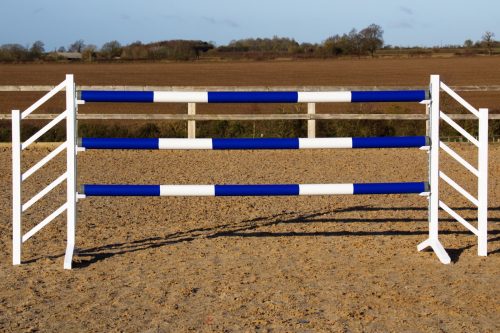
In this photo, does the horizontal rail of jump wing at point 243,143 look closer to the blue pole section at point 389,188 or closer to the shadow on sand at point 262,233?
the blue pole section at point 389,188

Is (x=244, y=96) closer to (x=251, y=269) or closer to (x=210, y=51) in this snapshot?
(x=251, y=269)

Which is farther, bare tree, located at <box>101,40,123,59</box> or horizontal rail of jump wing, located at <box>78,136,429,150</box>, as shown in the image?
bare tree, located at <box>101,40,123,59</box>

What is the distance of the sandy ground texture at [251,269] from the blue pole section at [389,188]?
1.63 ft

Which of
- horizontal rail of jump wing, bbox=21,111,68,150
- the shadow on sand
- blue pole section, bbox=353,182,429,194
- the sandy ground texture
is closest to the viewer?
the sandy ground texture

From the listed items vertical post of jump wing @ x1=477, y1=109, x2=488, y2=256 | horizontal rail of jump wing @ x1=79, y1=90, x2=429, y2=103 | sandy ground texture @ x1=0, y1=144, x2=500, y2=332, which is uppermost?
horizontal rail of jump wing @ x1=79, y1=90, x2=429, y2=103

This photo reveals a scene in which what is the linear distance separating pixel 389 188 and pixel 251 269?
1.30 metres

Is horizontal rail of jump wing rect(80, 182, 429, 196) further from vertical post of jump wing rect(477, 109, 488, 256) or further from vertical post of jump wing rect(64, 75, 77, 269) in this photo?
vertical post of jump wing rect(477, 109, 488, 256)

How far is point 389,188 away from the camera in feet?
22.6

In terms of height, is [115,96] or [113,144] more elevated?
[115,96]

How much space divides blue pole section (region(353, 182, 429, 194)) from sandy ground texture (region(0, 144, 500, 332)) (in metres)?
0.50

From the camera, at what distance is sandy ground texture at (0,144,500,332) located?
5.08m

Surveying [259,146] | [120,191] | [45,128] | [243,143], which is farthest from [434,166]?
[45,128]

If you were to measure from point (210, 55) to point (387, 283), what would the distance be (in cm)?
8440

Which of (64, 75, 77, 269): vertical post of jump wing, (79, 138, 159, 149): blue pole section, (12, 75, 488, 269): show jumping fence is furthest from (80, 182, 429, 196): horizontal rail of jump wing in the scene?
(79, 138, 159, 149): blue pole section
